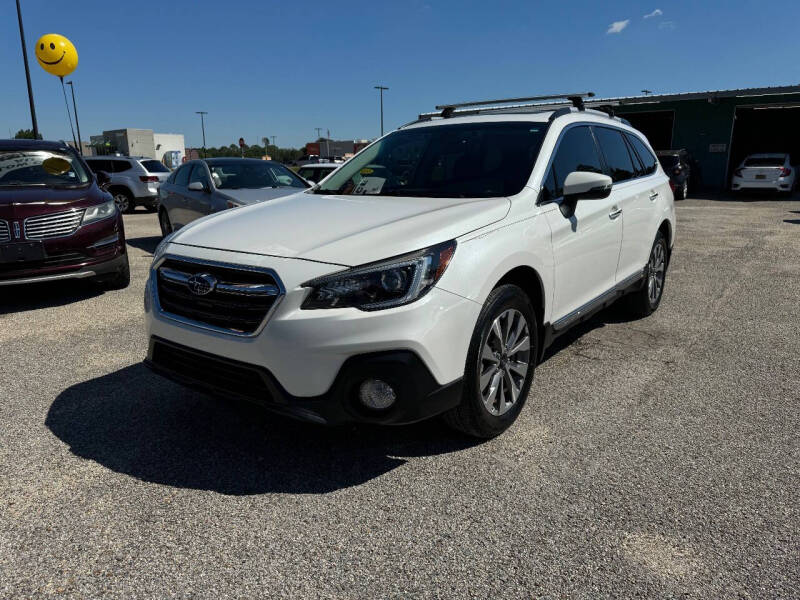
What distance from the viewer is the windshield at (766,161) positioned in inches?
801

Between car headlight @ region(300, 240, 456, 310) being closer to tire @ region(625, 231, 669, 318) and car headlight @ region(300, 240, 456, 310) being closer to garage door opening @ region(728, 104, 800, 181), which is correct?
tire @ region(625, 231, 669, 318)

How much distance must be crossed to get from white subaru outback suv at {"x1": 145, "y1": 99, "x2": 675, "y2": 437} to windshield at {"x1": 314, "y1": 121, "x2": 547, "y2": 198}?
13 millimetres

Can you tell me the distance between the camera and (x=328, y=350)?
2.50m

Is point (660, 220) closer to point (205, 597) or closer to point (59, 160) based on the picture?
Answer: point (205, 597)

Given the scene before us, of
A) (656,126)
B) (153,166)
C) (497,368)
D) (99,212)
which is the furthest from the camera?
(656,126)

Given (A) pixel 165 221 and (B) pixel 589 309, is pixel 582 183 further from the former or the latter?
(A) pixel 165 221

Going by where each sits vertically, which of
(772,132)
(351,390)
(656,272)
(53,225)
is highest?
(772,132)

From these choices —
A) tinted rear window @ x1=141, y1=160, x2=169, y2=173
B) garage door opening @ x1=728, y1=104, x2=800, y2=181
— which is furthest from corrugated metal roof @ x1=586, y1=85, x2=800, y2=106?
tinted rear window @ x1=141, y1=160, x2=169, y2=173

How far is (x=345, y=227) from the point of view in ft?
9.61

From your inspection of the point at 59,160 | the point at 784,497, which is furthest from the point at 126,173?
the point at 784,497

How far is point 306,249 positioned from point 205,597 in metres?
1.43

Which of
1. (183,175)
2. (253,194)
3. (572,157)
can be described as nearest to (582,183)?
(572,157)

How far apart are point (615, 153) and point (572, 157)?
1.03 m

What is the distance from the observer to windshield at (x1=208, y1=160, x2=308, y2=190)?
8641 millimetres
